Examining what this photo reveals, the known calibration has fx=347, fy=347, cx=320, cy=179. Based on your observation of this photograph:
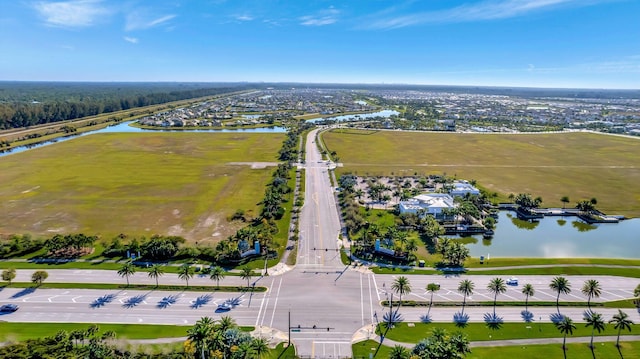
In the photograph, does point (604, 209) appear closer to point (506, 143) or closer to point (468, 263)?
point (468, 263)

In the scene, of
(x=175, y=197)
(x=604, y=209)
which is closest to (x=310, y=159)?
(x=175, y=197)

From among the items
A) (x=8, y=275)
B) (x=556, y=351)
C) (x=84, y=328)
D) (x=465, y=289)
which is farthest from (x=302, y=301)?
(x=8, y=275)

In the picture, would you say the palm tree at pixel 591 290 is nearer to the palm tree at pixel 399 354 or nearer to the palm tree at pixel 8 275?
the palm tree at pixel 399 354

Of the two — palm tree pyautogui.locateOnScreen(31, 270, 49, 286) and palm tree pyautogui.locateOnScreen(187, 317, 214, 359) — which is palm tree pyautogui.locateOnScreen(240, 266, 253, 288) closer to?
palm tree pyautogui.locateOnScreen(187, 317, 214, 359)

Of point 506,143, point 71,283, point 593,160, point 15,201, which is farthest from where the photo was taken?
point 506,143

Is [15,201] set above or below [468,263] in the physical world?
above

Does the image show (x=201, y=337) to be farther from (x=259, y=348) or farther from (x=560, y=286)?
(x=560, y=286)
